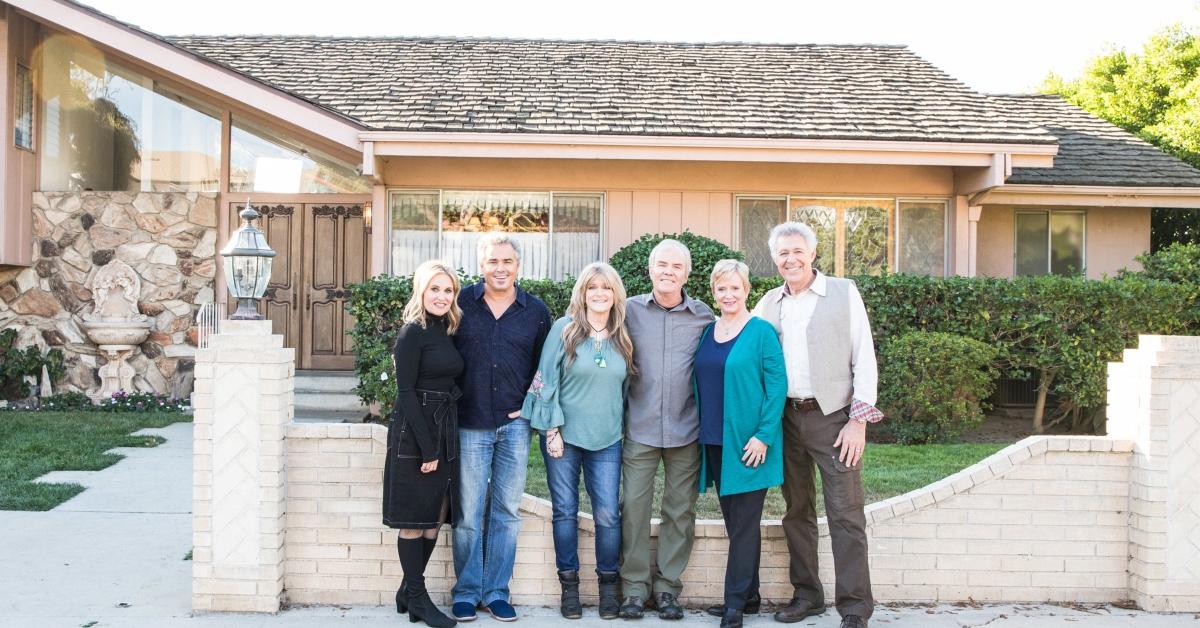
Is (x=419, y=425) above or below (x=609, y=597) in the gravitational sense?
above

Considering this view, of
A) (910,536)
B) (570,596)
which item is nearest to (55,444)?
(570,596)

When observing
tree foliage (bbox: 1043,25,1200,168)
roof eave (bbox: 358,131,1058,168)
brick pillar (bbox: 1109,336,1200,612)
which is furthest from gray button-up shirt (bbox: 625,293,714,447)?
tree foliage (bbox: 1043,25,1200,168)

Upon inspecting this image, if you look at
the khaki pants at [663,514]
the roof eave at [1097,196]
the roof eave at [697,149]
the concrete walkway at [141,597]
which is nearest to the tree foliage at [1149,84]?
the roof eave at [1097,196]

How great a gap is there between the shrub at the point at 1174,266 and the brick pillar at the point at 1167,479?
613 centimetres

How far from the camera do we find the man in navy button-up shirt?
4.38m

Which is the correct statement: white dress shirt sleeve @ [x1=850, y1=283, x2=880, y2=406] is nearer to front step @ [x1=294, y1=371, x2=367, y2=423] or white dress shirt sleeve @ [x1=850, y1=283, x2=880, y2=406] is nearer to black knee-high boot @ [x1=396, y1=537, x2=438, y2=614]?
black knee-high boot @ [x1=396, y1=537, x2=438, y2=614]

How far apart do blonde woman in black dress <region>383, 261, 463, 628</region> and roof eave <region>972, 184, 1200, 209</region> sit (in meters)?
8.93

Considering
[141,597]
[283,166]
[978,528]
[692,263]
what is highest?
[283,166]

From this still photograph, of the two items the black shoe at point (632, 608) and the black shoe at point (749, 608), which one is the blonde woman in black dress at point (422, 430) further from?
the black shoe at point (749, 608)

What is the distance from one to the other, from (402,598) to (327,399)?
20.8 ft

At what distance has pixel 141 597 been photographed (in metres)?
4.62

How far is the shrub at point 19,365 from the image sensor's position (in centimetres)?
1064

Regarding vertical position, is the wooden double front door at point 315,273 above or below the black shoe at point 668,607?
above

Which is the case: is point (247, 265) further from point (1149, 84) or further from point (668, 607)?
point (1149, 84)
